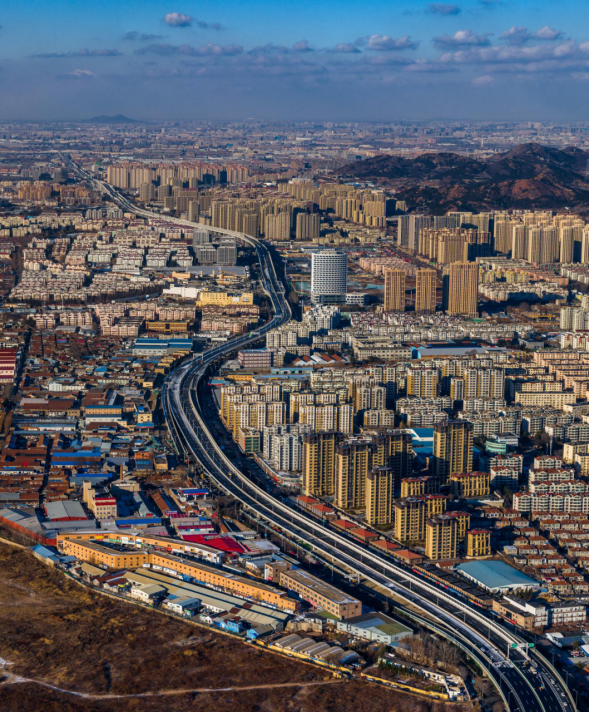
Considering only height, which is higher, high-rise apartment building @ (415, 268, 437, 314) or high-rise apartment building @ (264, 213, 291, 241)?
high-rise apartment building @ (264, 213, 291, 241)

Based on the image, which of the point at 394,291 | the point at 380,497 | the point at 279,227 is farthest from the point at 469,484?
the point at 279,227

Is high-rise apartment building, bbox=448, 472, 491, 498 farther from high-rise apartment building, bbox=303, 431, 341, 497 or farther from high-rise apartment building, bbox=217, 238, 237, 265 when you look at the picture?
high-rise apartment building, bbox=217, 238, 237, 265

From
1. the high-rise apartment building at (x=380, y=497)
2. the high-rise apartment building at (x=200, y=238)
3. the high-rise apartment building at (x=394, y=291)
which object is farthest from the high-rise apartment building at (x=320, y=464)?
the high-rise apartment building at (x=200, y=238)

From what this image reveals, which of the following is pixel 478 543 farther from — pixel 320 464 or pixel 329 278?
pixel 329 278

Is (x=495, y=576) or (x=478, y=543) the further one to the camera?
(x=478, y=543)

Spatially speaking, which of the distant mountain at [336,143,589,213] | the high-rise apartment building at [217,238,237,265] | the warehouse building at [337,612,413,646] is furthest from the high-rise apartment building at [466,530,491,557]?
the distant mountain at [336,143,589,213]

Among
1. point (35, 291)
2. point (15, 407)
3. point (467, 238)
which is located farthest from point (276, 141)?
point (15, 407)

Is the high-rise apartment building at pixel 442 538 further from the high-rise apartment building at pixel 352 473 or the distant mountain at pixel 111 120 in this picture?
the distant mountain at pixel 111 120

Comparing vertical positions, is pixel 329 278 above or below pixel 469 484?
above
